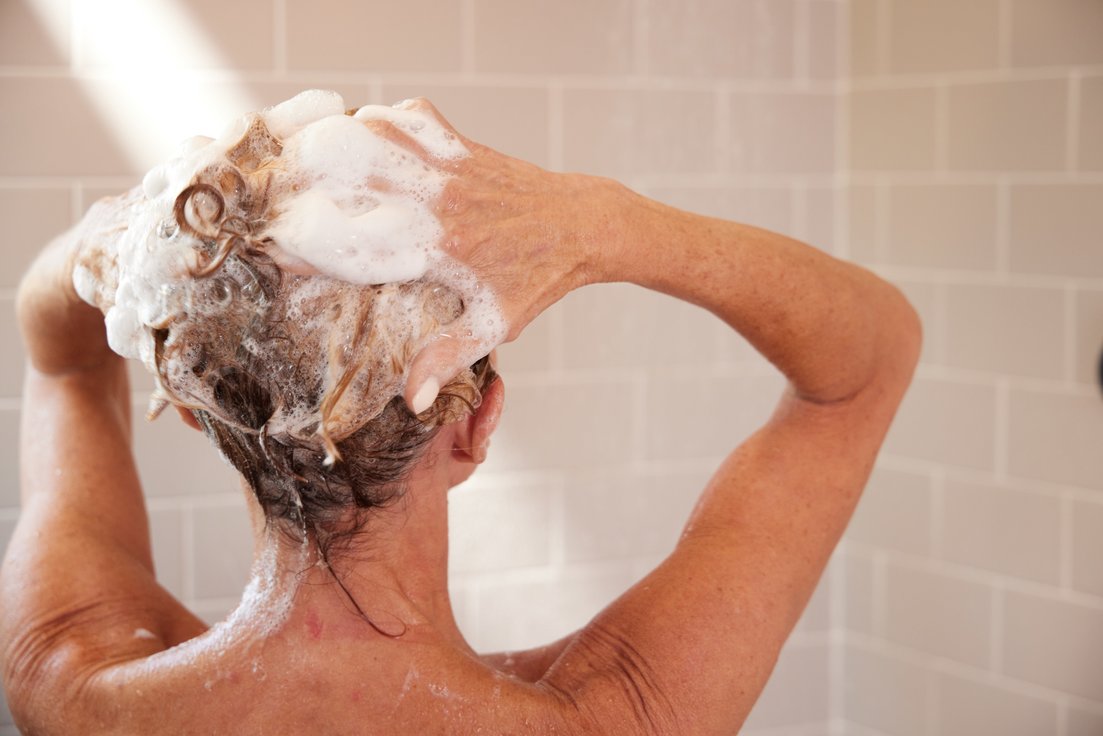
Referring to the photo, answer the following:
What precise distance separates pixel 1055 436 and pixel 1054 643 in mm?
353

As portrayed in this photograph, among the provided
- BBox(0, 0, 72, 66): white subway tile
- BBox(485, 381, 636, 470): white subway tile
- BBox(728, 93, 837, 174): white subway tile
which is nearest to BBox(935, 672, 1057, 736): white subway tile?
BBox(485, 381, 636, 470): white subway tile

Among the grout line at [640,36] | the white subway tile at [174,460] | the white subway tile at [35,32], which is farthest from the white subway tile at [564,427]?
the white subway tile at [35,32]

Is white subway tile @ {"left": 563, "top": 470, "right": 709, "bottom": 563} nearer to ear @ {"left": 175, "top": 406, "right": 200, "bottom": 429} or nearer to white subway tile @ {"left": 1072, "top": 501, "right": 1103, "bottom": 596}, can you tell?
white subway tile @ {"left": 1072, "top": 501, "right": 1103, "bottom": 596}

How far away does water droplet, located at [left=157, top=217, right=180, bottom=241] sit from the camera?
2.40 ft

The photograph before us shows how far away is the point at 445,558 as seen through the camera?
3.07 ft

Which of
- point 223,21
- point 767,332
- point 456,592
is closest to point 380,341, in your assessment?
point 767,332

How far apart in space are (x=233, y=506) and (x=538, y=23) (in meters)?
0.97

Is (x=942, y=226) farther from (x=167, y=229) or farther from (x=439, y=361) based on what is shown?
(x=167, y=229)

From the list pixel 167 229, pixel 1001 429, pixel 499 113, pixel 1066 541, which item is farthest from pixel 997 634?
pixel 167 229

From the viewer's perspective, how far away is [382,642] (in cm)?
86

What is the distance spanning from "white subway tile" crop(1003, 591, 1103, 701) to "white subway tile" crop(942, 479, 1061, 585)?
5 cm

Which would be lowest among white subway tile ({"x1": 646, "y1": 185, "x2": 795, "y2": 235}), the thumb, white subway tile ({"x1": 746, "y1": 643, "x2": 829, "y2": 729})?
white subway tile ({"x1": 746, "y1": 643, "x2": 829, "y2": 729})

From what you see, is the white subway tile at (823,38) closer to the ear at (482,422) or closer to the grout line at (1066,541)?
the grout line at (1066,541)

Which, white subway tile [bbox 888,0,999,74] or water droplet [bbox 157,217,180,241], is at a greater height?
white subway tile [bbox 888,0,999,74]
